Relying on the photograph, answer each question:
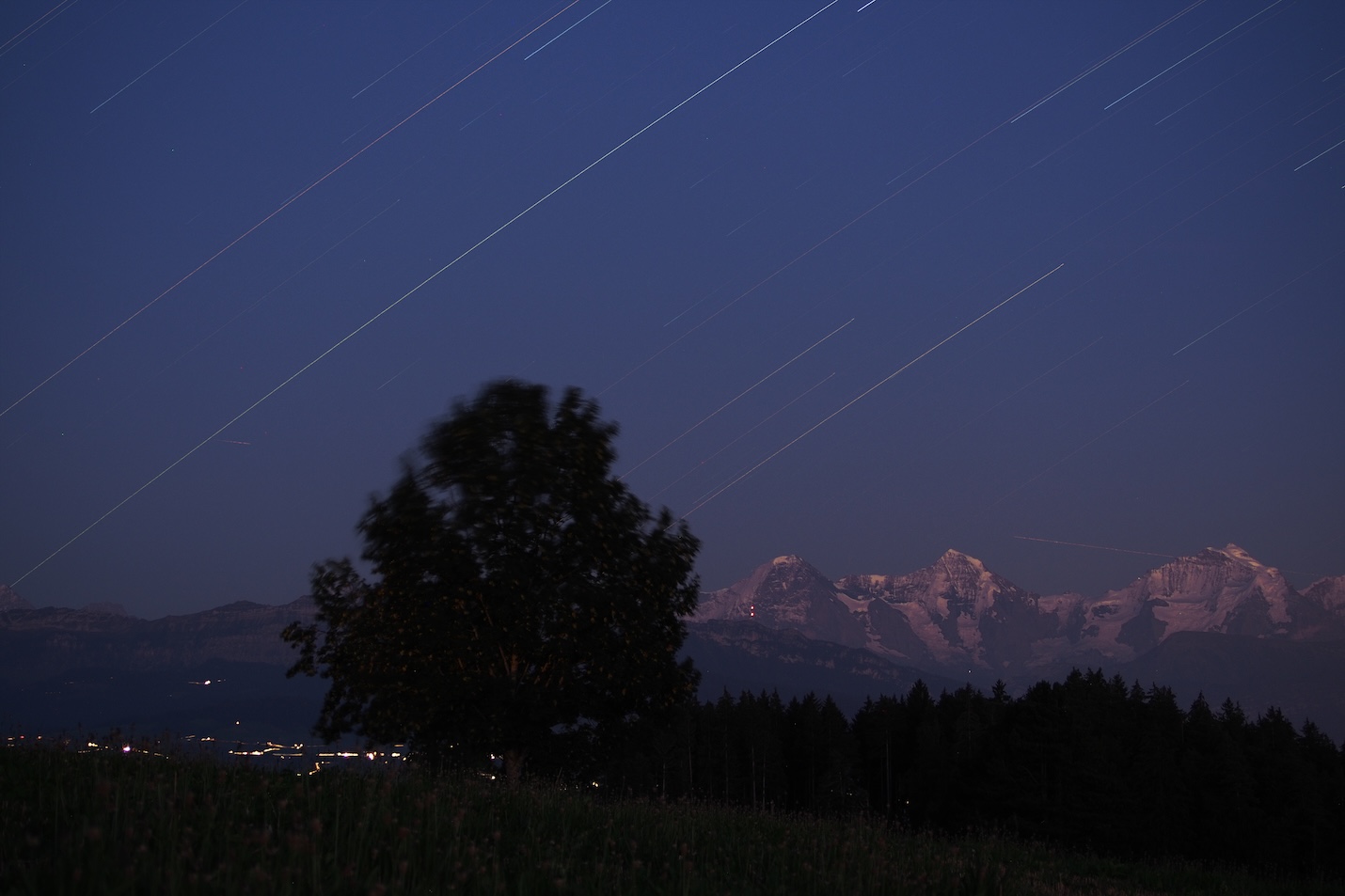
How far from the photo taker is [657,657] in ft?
79.8

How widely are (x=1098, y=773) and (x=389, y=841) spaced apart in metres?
92.3

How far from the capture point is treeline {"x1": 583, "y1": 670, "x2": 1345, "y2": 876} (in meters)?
88.1

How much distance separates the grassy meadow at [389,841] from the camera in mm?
5152

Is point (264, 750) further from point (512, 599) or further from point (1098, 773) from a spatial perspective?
point (1098, 773)

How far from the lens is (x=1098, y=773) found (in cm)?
8719

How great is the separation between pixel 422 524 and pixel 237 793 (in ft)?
52.3

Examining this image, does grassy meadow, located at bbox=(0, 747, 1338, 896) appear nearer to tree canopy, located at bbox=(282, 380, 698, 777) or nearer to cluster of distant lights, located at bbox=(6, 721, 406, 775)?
cluster of distant lights, located at bbox=(6, 721, 406, 775)

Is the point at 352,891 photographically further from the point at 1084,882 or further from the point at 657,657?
the point at 657,657

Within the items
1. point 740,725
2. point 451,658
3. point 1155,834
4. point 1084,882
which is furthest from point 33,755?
point 740,725

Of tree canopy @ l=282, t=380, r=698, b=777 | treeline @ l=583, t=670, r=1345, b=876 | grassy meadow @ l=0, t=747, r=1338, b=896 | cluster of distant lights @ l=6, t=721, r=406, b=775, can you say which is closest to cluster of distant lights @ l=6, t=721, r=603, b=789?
cluster of distant lights @ l=6, t=721, r=406, b=775

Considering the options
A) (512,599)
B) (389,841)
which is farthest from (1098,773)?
(389,841)

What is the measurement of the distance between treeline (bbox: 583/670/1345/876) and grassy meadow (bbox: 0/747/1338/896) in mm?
64618

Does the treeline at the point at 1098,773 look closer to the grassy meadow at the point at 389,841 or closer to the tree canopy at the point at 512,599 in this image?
the tree canopy at the point at 512,599

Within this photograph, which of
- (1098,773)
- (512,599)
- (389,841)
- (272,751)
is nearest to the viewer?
(389,841)
